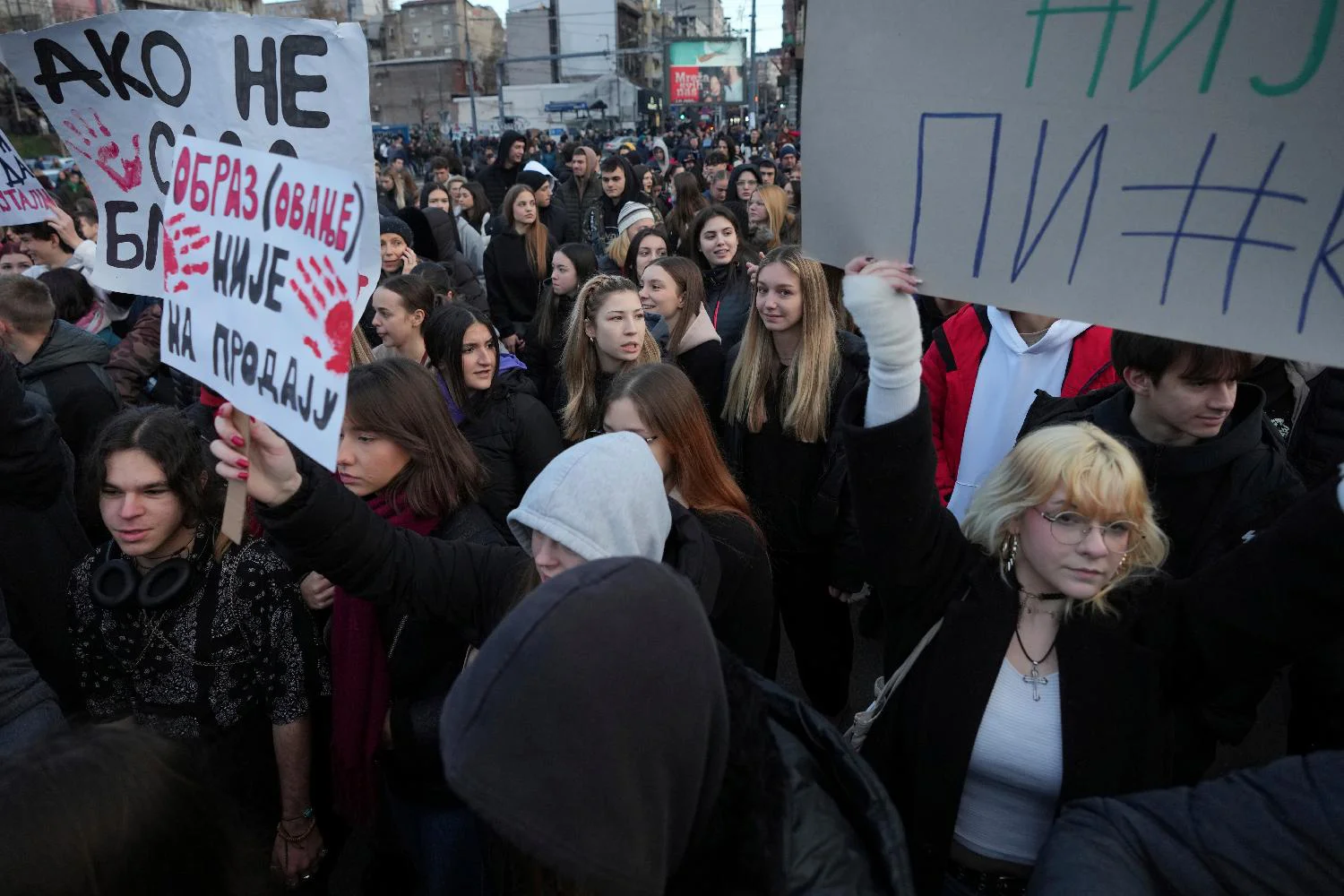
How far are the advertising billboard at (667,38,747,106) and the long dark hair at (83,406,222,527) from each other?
53489mm

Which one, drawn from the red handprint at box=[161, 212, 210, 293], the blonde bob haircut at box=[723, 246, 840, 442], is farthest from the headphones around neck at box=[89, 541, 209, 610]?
the blonde bob haircut at box=[723, 246, 840, 442]

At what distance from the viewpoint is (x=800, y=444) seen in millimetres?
3461

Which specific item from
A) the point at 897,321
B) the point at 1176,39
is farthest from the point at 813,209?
the point at 1176,39

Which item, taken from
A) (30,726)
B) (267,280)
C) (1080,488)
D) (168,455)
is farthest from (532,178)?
(1080,488)

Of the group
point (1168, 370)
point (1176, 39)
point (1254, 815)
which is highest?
point (1176, 39)

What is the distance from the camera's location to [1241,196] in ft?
4.29

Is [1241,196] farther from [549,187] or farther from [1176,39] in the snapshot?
[549,187]

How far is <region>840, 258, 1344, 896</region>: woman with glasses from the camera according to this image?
163 cm

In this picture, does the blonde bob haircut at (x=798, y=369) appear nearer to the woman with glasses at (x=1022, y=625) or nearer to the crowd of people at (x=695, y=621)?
the crowd of people at (x=695, y=621)

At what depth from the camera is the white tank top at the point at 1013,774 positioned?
172 cm

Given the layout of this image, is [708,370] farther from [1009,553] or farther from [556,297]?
[1009,553]

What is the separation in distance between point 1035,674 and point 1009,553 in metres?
0.25

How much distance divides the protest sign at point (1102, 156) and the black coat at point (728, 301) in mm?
3307

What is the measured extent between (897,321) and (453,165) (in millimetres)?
11527
